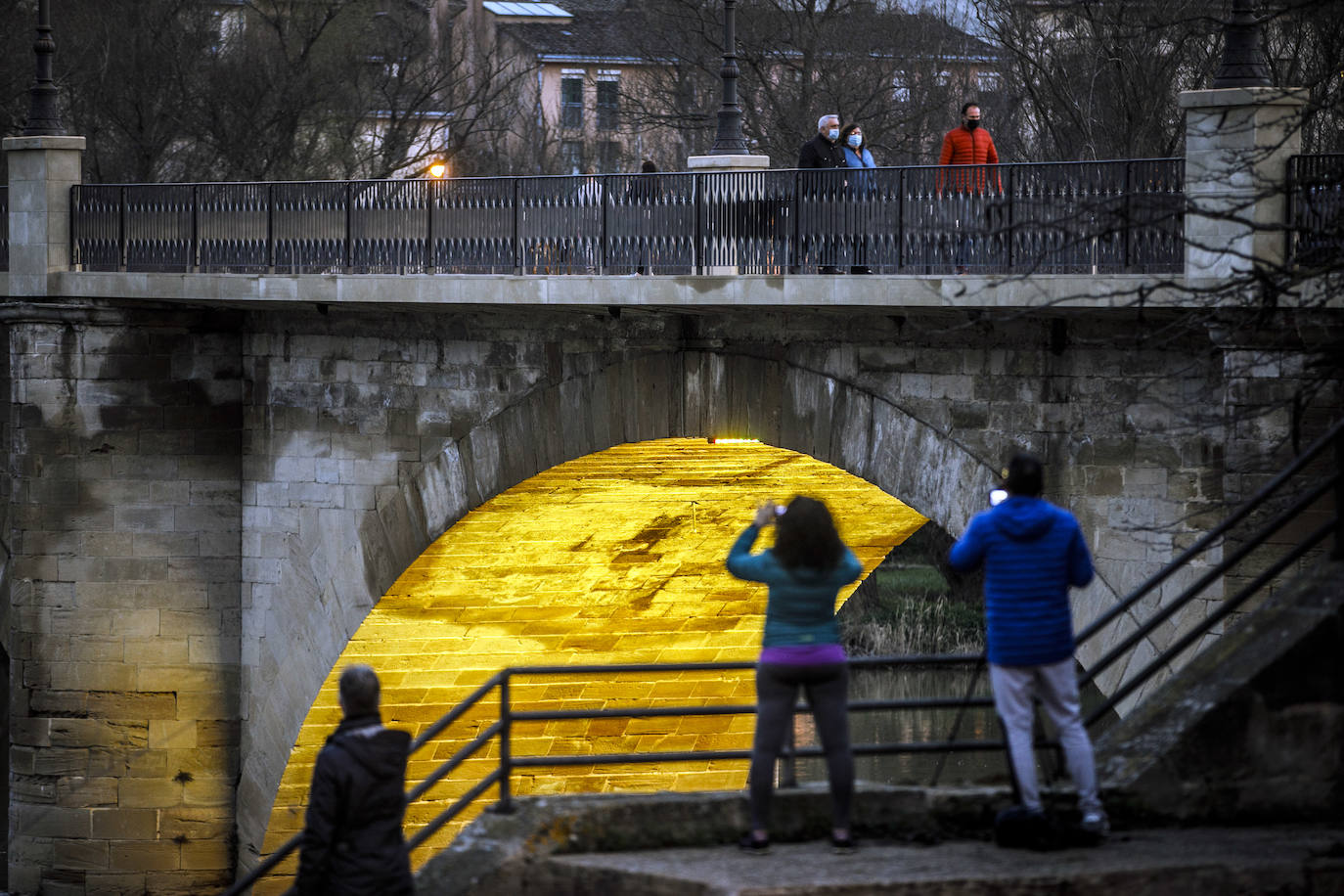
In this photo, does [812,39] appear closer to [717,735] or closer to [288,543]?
[717,735]

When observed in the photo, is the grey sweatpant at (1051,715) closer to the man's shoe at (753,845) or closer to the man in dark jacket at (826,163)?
the man's shoe at (753,845)

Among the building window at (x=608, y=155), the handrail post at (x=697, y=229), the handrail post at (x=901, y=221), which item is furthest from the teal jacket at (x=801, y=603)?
the building window at (x=608, y=155)

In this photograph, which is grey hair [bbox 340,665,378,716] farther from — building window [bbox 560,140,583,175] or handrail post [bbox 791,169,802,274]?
building window [bbox 560,140,583,175]

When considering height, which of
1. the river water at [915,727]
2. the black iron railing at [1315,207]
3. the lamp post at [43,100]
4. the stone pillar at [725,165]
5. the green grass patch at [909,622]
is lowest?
the river water at [915,727]

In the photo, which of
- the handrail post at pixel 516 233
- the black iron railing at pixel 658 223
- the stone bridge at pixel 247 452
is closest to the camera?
the black iron railing at pixel 658 223

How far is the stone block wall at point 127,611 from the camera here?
15562 mm

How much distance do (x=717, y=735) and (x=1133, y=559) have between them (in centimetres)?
866

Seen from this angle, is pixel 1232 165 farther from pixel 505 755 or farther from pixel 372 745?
pixel 372 745

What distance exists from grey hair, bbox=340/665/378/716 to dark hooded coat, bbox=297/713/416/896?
0.05 meters

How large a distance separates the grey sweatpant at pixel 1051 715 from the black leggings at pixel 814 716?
56 cm

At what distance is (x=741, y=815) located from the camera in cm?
750

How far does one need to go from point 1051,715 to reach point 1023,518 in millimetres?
712

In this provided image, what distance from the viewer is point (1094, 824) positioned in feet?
23.1

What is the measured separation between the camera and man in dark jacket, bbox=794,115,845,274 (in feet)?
38.4
